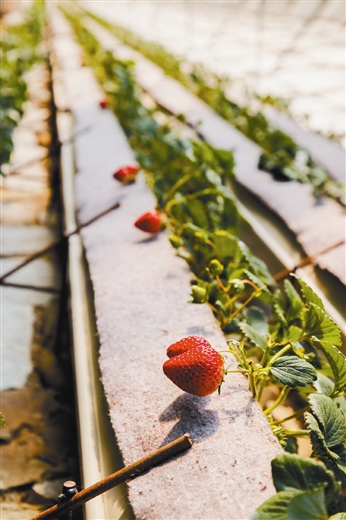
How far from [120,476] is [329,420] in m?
0.31

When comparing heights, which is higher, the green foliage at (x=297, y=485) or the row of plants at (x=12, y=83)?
the green foliage at (x=297, y=485)

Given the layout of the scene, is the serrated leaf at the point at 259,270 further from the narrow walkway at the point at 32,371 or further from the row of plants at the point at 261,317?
the narrow walkway at the point at 32,371

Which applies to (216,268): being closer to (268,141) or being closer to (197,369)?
(197,369)

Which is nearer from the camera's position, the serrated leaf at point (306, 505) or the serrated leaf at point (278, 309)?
the serrated leaf at point (306, 505)

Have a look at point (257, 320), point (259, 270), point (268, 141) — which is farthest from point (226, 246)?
point (268, 141)

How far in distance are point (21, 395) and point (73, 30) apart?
19.6ft

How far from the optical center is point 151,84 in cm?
341

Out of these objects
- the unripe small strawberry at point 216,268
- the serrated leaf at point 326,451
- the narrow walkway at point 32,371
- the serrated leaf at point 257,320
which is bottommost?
the narrow walkway at point 32,371

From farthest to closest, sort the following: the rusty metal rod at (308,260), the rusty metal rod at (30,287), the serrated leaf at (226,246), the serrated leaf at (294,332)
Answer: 1. the rusty metal rod at (30,287)
2. the rusty metal rod at (308,260)
3. the serrated leaf at (226,246)
4. the serrated leaf at (294,332)

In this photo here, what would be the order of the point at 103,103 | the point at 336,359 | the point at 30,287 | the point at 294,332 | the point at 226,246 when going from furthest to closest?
the point at 103,103, the point at 30,287, the point at 226,246, the point at 294,332, the point at 336,359

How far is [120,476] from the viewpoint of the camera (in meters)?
0.77

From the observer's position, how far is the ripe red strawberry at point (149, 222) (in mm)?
1407

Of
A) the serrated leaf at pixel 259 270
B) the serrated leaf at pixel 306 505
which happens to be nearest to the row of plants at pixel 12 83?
the serrated leaf at pixel 259 270

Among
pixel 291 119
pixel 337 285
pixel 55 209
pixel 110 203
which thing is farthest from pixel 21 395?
pixel 291 119
